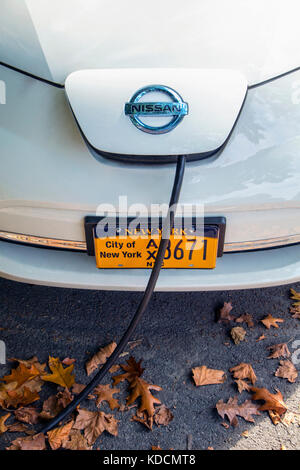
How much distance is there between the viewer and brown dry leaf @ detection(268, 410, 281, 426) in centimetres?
161

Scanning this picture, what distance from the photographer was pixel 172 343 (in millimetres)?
1941

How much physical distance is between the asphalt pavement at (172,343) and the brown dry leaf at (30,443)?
3 centimetres

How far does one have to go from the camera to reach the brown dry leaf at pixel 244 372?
176 cm

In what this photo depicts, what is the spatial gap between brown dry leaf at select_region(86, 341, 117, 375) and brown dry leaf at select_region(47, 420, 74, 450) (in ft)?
0.83

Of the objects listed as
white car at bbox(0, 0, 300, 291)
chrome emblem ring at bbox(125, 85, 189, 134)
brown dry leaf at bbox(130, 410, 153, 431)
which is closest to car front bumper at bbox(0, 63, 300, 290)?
white car at bbox(0, 0, 300, 291)

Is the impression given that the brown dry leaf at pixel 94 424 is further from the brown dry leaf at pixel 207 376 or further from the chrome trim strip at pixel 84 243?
the chrome trim strip at pixel 84 243

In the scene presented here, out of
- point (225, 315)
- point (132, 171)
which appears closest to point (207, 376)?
point (225, 315)

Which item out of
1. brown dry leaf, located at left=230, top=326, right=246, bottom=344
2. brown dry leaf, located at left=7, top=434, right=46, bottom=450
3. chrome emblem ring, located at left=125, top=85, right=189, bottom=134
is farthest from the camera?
brown dry leaf, located at left=230, top=326, right=246, bottom=344

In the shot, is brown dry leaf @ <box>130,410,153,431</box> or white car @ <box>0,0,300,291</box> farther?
brown dry leaf @ <box>130,410,153,431</box>

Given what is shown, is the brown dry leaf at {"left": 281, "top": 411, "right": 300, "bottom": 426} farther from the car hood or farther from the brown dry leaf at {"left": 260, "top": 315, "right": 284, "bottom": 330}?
the car hood

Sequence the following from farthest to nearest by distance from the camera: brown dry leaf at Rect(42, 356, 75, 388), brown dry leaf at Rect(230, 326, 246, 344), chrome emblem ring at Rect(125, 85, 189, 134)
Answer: brown dry leaf at Rect(230, 326, 246, 344) → brown dry leaf at Rect(42, 356, 75, 388) → chrome emblem ring at Rect(125, 85, 189, 134)

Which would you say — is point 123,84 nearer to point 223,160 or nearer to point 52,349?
point 223,160

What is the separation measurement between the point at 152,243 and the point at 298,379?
90cm
